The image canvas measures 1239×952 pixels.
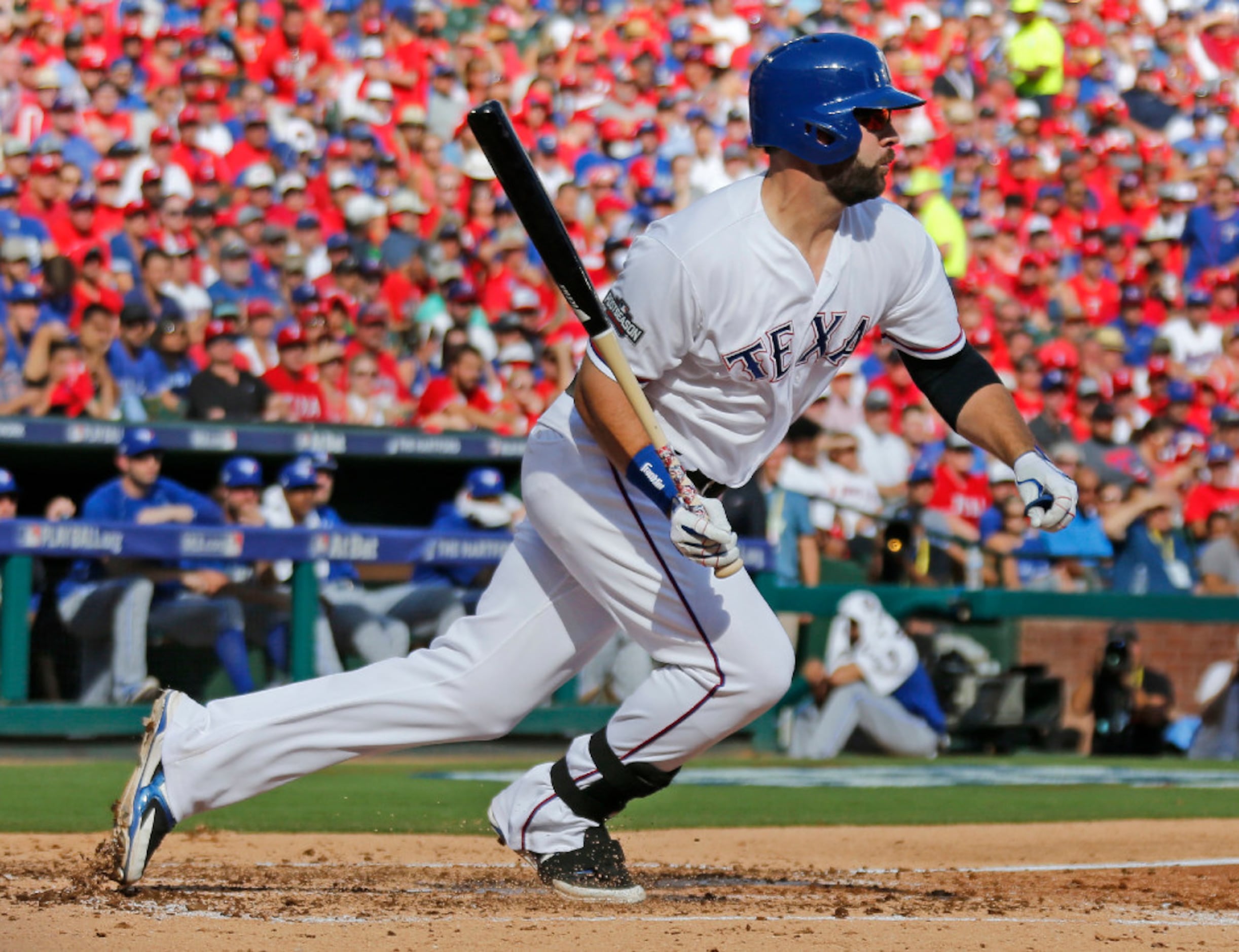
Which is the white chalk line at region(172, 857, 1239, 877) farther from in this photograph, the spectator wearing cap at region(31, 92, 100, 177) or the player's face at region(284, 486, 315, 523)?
the spectator wearing cap at region(31, 92, 100, 177)

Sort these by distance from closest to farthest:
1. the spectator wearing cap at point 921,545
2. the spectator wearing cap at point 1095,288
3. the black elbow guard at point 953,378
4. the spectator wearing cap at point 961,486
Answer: the black elbow guard at point 953,378, the spectator wearing cap at point 921,545, the spectator wearing cap at point 961,486, the spectator wearing cap at point 1095,288

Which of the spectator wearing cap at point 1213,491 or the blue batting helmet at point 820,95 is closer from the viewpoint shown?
the blue batting helmet at point 820,95

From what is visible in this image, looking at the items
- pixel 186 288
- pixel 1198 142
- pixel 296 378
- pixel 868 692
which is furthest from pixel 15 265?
pixel 1198 142

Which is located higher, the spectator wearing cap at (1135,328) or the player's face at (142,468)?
the spectator wearing cap at (1135,328)

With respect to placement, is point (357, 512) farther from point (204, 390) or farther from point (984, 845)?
point (984, 845)

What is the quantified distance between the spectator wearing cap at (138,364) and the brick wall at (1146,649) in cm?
452

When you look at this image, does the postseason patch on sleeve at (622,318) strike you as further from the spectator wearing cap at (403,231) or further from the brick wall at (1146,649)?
the spectator wearing cap at (403,231)

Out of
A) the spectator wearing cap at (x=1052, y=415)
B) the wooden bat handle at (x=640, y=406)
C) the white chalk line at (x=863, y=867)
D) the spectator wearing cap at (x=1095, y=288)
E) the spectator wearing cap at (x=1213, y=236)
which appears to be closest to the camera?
the wooden bat handle at (x=640, y=406)

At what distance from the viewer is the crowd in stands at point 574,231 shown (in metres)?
9.41

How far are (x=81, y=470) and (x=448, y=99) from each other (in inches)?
207

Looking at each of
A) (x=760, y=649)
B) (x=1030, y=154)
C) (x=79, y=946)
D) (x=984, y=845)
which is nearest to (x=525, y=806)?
(x=760, y=649)

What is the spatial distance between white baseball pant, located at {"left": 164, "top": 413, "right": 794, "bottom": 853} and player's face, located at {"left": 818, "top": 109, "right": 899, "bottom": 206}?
0.75m

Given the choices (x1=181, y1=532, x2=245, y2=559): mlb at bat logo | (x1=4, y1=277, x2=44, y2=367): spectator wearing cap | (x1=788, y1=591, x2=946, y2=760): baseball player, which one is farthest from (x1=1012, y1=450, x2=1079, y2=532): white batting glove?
(x1=4, y1=277, x2=44, y2=367): spectator wearing cap

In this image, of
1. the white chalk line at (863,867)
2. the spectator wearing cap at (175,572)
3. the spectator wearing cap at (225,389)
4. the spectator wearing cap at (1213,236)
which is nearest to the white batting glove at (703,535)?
the white chalk line at (863,867)
